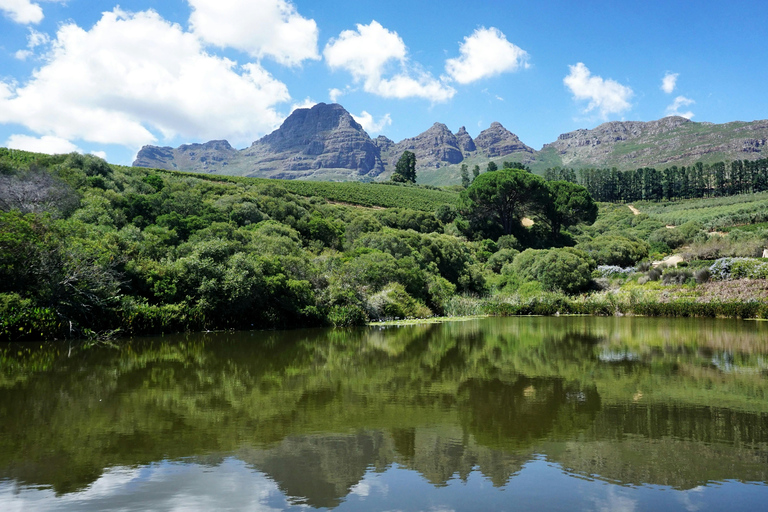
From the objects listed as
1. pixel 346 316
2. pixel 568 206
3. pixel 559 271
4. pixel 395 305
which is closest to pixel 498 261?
pixel 559 271

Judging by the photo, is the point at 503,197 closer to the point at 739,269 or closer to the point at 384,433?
the point at 739,269

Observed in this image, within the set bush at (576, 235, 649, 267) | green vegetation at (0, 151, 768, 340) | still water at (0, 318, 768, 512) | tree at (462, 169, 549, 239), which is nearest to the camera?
still water at (0, 318, 768, 512)

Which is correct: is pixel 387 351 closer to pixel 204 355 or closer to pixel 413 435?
pixel 204 355

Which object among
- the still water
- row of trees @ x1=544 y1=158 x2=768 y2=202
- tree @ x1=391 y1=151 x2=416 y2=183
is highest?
tree @ x1=391 y1=151 x2=416 y2=183

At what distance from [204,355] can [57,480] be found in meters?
9.40

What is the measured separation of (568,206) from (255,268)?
49557mm

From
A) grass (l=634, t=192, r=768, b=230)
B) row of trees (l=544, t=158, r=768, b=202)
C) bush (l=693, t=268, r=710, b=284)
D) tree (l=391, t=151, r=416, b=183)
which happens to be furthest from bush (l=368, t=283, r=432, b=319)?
row of trees (l=544, t=158, r=768, b=202)

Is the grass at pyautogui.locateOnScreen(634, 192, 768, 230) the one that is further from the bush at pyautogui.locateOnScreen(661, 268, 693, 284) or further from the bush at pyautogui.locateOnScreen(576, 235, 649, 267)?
the bush at pyautogui.locateOnScreen(661, 268, 693, 284)

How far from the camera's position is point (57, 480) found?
16.6ft

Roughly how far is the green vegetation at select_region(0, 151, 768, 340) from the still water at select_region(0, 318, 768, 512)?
544cm

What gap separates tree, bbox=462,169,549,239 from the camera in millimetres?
59938

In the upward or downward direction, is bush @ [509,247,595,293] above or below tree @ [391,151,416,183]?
below

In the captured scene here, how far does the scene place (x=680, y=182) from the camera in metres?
114

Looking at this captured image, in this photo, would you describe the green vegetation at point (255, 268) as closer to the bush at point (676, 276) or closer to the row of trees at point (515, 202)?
the bush at point (676, 276)
